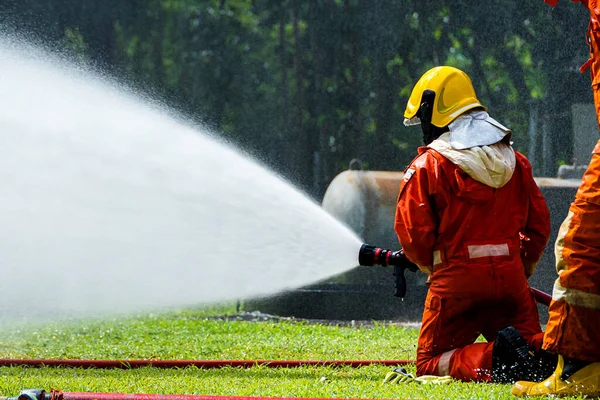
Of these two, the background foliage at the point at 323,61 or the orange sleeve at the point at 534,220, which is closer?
the orange sleeve at the point at 534,220

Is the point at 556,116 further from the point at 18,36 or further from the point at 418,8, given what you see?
the point at 18,36

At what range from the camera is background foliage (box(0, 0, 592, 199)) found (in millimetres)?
11805

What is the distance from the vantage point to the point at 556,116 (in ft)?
37.9

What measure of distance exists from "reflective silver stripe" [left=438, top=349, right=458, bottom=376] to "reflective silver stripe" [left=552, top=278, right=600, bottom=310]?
1.23 m

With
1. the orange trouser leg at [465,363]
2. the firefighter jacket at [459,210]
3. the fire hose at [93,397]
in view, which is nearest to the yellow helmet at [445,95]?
the firefighter jacket at [459,210]

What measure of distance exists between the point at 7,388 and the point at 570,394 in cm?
266

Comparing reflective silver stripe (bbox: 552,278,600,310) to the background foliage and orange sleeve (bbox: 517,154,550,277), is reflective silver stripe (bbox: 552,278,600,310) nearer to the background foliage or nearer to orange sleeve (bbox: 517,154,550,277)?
orange sleeve (bbox: 517,154,550,277)

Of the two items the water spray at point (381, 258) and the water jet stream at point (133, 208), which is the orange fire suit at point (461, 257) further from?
the water jet stream at point (133, 208)

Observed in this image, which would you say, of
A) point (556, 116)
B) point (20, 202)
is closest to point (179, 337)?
point (20, 202)

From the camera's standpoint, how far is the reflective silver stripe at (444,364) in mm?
5031

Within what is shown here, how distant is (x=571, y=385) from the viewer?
3.99m

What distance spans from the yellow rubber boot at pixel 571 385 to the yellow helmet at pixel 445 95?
5.77ft

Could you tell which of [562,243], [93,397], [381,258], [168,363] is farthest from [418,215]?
[93,397]

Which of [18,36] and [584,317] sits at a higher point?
[18,36]
